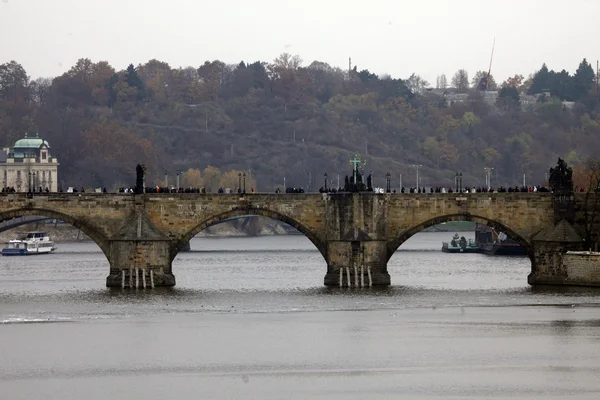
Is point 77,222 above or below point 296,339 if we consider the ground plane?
above

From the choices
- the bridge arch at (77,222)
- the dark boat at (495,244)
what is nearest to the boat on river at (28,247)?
the dark boat at (495,244)

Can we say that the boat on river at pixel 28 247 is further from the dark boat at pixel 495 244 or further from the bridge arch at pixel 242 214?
the bridge arch at pixel 242 214

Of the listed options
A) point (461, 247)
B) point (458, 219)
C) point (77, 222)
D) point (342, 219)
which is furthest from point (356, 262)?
point (461, 247)

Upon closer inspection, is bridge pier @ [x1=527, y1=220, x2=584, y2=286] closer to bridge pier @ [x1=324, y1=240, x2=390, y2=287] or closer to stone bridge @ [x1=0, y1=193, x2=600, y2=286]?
stone bridge @ [x1=0, y1=193, x2=600, y2=286]

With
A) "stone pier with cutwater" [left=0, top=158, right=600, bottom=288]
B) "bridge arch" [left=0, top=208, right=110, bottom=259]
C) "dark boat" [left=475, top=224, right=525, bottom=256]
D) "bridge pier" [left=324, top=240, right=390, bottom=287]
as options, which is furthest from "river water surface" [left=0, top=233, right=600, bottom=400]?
"dark boat" [left=475, top=224, right=525, bottom=256]

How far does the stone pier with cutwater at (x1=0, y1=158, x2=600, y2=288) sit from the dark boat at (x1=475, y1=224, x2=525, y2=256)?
43261 mm

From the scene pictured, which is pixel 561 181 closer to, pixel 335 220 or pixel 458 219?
pixel 458 219

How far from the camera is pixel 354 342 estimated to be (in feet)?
242

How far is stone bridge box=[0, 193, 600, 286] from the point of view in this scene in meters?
96.4

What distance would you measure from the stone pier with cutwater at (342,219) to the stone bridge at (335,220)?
62 mm

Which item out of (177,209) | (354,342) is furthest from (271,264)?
(354,342)

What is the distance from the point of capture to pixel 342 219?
318 ft

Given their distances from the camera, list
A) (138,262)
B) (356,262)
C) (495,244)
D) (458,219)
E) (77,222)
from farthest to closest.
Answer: (495,244)
(458,219)
(77,222)
(356,262)
(138,262)

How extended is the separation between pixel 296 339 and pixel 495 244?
77.0 m
